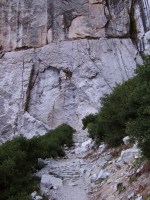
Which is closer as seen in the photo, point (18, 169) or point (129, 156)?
point (129, 156)

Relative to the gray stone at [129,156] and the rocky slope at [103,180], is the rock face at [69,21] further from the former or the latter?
the gray stone at [129,156]

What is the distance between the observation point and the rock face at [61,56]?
20.8 m

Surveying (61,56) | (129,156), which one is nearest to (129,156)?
(129,156)

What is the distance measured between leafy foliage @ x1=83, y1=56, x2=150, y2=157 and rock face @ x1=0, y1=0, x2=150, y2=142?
9.29 metres

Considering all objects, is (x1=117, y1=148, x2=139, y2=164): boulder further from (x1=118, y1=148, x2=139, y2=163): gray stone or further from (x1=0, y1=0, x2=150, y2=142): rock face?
(x1=0, y1=0, x2=150, y2=142): rock face

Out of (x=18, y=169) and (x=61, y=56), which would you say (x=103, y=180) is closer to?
(x=18, y=169)

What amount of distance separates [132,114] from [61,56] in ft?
54.5

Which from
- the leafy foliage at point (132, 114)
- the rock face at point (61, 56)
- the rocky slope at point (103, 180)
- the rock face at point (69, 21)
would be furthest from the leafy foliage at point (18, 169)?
the rock face at point (69, 21)

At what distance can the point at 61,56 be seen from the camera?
22.9 metres

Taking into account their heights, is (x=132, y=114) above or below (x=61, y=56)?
below

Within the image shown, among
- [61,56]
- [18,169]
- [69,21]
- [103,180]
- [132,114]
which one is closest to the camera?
[103,180]

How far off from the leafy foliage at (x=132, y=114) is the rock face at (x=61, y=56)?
9.29 meters

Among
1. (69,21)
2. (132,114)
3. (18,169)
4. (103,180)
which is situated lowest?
(103,180)

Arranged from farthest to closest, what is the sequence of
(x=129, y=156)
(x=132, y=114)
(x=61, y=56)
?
(x=61, y=56), (x=132, y=114), (x=129, y=156)
